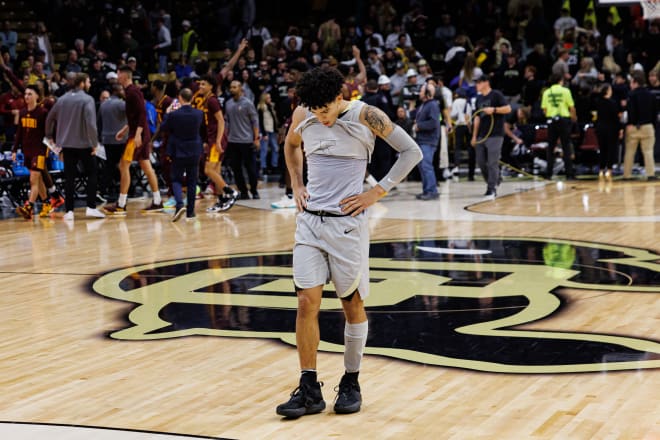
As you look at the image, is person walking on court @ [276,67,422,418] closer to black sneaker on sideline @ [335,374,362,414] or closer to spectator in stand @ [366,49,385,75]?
black sneaker on sideline @ [335,374,362,414]

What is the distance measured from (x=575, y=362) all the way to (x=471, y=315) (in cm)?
136

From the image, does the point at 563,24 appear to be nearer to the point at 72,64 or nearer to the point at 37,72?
the point at 72,64

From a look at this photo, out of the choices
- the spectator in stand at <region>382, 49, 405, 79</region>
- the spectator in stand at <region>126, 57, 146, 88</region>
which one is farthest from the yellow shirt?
the spectator in stand at <region>126, 57, 146, 88</region>

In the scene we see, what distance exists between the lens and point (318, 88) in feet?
15.8

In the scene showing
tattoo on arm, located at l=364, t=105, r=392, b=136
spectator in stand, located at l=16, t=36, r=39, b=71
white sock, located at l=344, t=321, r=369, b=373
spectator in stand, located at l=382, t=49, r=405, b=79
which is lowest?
white sock, located at l=344, t=321, r=369, b=373

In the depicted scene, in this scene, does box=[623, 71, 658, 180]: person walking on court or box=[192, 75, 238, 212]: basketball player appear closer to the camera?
box=[192, 75, 238, 212]: basketball player

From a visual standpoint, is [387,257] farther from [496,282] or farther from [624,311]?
[624,311]

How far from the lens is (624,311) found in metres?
6.96

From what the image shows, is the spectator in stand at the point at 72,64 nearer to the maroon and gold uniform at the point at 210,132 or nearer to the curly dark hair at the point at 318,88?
the maroon and gold uniform at the point at 210,132

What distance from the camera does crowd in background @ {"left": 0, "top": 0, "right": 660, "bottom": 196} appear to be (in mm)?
19953

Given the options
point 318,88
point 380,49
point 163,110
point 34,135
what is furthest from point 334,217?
point 380,49

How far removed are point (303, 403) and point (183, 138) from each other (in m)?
8.54

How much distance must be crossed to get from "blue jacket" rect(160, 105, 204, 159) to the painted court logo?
133 inches

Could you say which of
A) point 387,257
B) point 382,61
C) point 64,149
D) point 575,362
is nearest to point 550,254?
point 387,257
